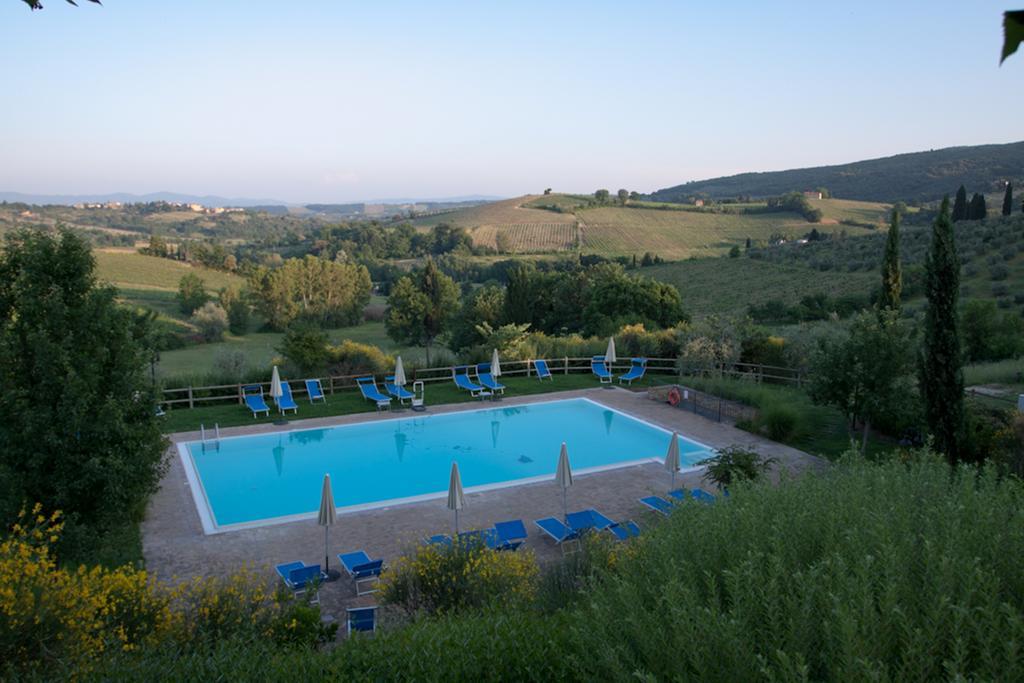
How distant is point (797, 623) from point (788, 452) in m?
10.6

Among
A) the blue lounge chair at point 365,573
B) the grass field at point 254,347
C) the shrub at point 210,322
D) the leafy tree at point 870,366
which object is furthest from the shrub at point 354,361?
the shrub at point 210,322

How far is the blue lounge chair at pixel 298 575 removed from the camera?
7.12m

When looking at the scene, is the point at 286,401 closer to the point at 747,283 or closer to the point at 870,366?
the point at 870,366

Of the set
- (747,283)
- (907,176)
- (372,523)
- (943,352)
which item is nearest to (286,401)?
(372,523)

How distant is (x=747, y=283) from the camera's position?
39500mm

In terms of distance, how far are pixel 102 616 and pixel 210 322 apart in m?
41.6

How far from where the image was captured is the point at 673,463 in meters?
9.65

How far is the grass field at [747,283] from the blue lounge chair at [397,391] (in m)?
19.4

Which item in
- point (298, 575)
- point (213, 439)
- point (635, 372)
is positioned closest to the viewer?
point (298, 575)

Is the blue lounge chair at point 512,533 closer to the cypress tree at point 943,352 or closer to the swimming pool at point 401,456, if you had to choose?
the swimming pool at point 401,456

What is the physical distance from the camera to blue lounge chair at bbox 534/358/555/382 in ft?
Result: 60.2

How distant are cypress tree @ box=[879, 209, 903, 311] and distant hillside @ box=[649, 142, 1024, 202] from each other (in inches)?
2021

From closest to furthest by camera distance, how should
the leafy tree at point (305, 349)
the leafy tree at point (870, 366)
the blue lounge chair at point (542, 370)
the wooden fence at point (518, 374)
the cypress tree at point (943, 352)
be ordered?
the cypress tree at point (943, 352), the leafy tree at point (870, 366), the wooden fence at point (518, 374), the leafy tree at point (305, 349), the blue lounge chair at point (542, 370)

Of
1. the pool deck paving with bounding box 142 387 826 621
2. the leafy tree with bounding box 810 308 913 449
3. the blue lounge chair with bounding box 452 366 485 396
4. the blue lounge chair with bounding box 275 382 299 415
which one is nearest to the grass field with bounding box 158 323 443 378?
the blue lounge chair with bounding box 452 366 485 396
